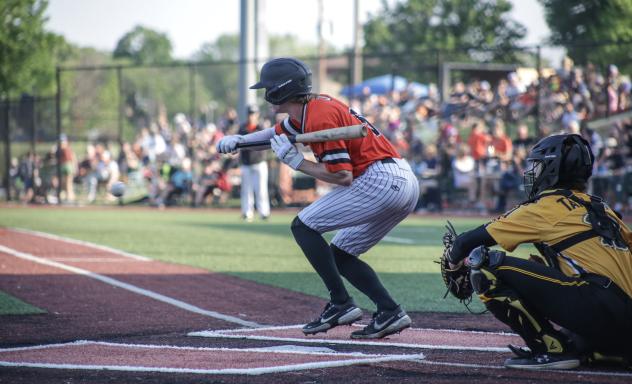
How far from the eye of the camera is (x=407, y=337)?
22.1 ft

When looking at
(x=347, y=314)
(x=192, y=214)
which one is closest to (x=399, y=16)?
(x=192, y=214)

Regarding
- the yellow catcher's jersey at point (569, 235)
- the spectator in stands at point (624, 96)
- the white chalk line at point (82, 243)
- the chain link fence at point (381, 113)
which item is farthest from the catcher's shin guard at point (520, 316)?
the spectator in stands at point (624, 96)

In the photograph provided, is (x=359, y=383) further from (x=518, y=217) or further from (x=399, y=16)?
(x=399, y=16)

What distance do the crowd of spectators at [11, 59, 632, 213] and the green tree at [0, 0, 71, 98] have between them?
5571 millimetres

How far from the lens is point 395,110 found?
85.1ft

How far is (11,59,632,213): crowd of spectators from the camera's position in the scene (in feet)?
66.8

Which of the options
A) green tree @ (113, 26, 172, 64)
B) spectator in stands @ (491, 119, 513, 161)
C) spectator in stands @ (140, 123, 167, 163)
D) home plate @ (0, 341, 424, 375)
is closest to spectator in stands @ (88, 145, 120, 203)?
spectator in stands @ (140, 123, 167, 163)

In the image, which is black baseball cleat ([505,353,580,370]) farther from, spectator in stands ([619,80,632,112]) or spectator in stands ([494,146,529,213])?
spectator in stands ([619,80,632,112])

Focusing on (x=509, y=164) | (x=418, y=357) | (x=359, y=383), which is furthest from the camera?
(x=509, y=164)

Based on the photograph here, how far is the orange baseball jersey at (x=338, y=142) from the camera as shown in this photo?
20.3 ft

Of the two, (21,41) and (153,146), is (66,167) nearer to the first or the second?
(153,146)

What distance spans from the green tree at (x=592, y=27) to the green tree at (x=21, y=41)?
18.3 metres

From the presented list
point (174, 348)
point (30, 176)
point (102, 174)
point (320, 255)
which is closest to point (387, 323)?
point (320, 255)

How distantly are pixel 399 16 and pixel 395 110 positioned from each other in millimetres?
31331
